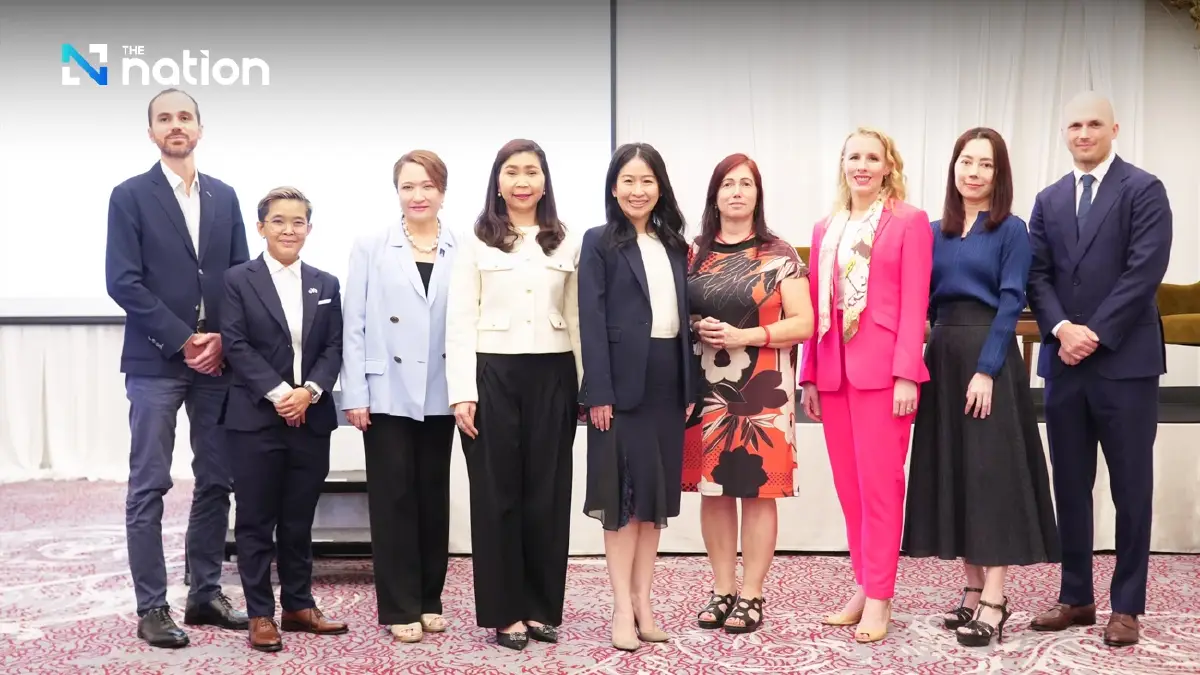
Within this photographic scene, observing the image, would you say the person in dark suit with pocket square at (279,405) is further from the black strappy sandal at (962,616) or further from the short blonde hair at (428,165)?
the black strappy sandal at (962,616)

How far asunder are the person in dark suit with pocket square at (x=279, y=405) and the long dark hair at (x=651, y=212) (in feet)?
2.87

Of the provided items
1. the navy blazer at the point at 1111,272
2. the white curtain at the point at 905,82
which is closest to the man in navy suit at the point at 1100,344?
the navy blazer at the point at 1111,272

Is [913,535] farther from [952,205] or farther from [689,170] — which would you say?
[689,170]

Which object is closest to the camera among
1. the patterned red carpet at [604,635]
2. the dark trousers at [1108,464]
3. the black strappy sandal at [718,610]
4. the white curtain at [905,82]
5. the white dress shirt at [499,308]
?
the patterned red carpet at [604,635]

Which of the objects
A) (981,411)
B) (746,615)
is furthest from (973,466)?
(746,615)

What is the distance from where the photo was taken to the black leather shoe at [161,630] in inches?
112

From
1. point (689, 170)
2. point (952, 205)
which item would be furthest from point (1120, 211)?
point (689, 170)

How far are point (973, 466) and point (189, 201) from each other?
2.47 meters

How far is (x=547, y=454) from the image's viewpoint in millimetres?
2836

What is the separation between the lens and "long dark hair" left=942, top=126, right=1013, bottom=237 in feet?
9.34

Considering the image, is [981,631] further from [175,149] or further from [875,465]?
[175,149]

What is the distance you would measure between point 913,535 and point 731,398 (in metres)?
0.67

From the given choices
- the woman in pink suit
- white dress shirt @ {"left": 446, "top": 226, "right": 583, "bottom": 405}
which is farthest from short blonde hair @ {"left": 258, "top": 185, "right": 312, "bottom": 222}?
the woman in pink suit

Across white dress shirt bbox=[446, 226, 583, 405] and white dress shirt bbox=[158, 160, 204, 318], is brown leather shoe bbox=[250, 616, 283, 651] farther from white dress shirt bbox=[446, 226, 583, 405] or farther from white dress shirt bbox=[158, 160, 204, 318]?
white dress shirt bbox=[158, 160, 204, 318]
